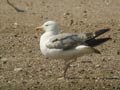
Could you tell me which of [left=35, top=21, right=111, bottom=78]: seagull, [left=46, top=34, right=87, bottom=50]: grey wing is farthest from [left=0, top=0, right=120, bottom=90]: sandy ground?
[left=46, top=34, right=87, bottom=50]: grey wing

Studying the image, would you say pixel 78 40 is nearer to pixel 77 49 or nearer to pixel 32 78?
pixel 77 49

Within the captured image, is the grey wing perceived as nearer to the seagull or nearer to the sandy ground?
the seagull

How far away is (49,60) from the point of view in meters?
11.2

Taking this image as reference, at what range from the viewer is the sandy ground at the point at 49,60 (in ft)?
32.0

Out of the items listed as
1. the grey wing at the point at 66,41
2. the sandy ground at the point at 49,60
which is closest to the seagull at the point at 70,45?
the grey wing at the point at 66,41

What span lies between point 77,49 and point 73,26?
4936 millimetres

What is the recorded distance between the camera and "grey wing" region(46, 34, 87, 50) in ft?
32.5

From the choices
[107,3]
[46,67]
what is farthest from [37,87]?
[107,3]

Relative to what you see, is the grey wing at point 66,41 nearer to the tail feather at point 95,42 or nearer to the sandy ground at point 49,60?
the tail feather at point 95,42

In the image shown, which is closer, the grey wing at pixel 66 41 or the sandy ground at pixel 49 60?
the sandy ground at pixel 49 60

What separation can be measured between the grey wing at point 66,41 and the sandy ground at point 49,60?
21.8 inches

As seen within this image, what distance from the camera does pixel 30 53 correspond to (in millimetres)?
11883

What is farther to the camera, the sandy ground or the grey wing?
the grey wing

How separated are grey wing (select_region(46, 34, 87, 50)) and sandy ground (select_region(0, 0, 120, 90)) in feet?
1.82
